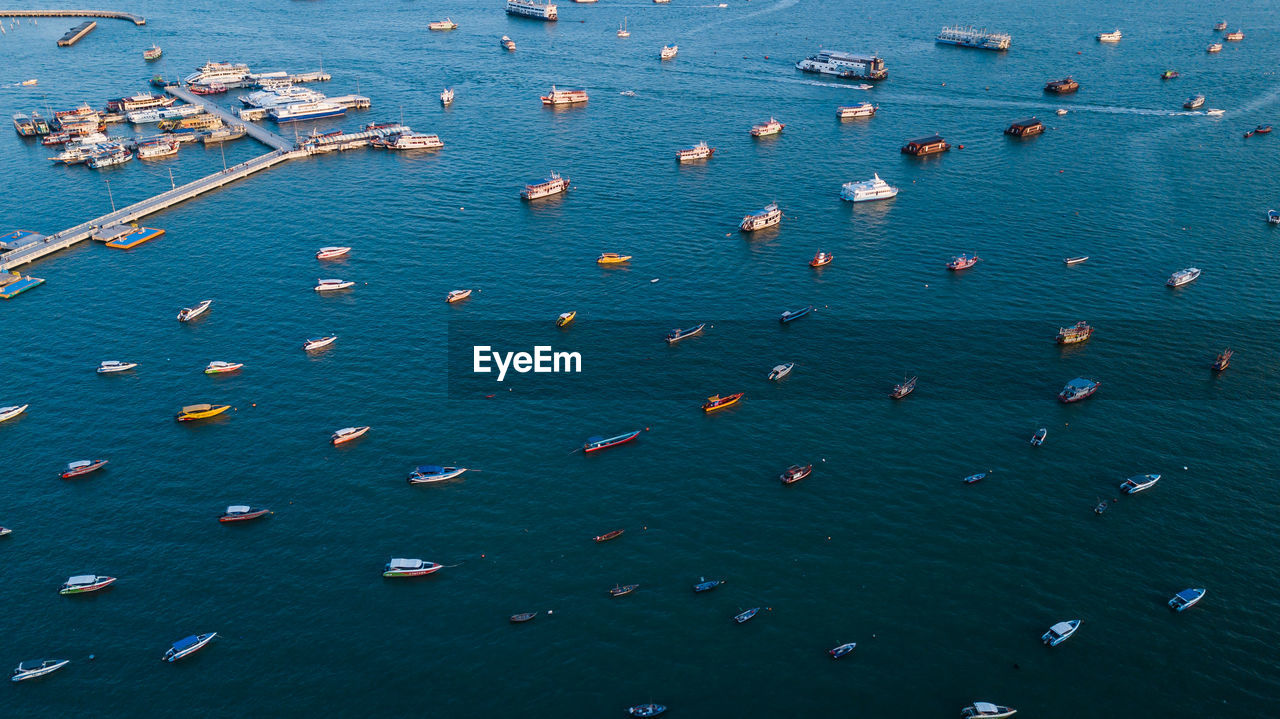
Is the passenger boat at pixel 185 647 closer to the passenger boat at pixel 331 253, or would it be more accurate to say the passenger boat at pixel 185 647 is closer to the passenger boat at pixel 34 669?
the passenger boat at pixel 34 669

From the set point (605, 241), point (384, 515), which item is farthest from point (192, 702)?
point (605, 241)

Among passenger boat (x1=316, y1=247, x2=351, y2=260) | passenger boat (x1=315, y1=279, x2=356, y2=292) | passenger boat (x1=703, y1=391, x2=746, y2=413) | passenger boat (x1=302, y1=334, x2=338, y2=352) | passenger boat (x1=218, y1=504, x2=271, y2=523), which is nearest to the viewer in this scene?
passenger boat (x1=218, y1=504, x2=271, y2=523)

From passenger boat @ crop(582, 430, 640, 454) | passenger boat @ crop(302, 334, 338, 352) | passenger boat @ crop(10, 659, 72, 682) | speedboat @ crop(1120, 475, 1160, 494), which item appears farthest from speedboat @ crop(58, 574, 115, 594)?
speedboat @ crop(1120, 475, 1160, 494)

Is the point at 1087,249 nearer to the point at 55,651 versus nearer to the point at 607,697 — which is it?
the point at 607,697

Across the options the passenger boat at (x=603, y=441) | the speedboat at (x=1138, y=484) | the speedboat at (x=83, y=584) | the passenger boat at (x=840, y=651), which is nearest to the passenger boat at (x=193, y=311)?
the speedboat at (x=83, y=584)

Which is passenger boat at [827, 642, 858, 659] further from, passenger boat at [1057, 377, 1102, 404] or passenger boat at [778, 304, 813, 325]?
passenger boat at [778, 304, 813, 325]

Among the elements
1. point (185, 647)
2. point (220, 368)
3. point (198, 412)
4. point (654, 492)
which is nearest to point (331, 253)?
point (220, 368)
